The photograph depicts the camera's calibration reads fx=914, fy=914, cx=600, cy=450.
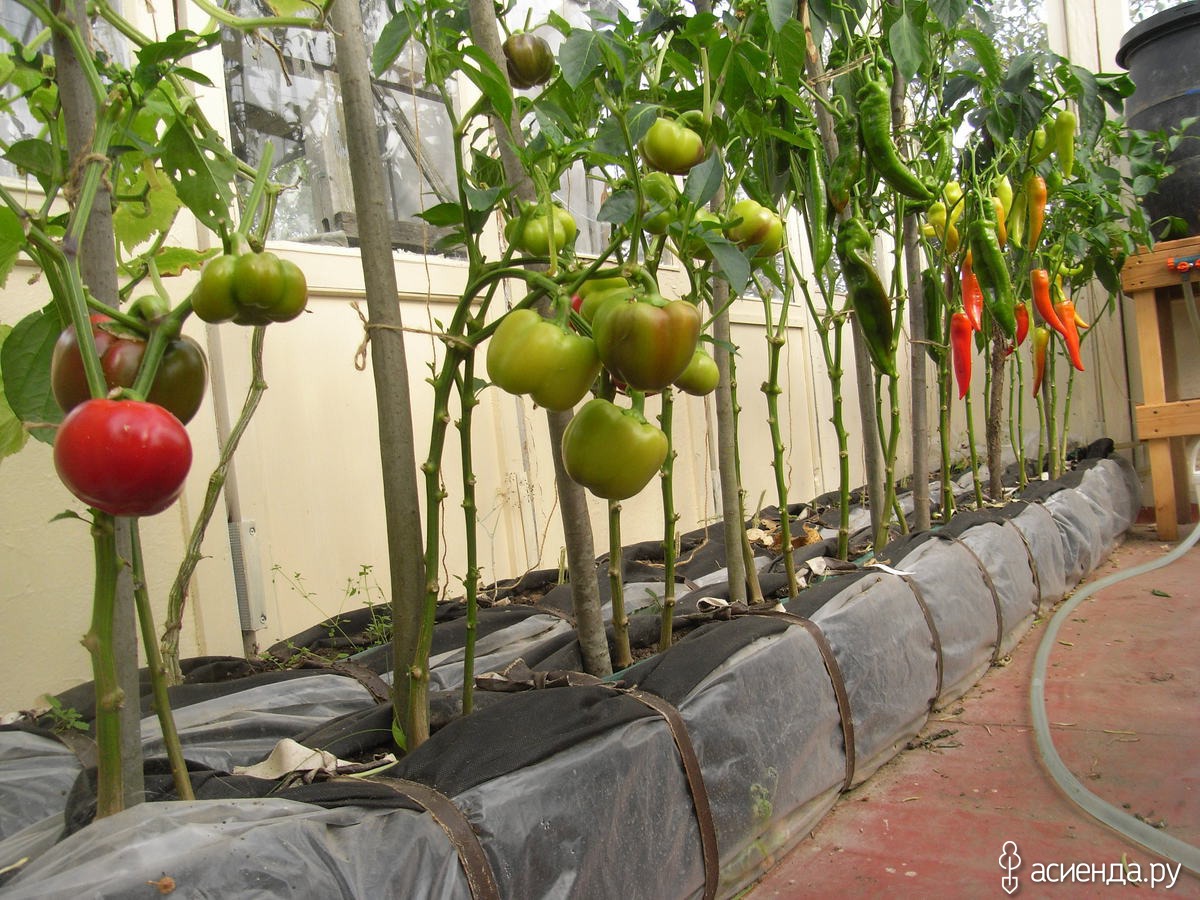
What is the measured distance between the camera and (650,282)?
765 millimetres

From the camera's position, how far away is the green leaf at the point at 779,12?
115 centimetres

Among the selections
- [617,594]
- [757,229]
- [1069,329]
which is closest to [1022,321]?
[1069,329]

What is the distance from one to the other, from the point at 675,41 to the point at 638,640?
999 mm

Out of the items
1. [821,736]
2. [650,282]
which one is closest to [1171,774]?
→ [821,736]

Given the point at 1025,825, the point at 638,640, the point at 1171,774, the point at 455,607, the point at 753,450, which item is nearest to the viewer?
the point at 1025,825

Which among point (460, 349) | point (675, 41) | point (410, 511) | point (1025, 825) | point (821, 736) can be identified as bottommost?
point (1025, 825)

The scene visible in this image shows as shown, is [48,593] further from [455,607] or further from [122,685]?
[122,685]

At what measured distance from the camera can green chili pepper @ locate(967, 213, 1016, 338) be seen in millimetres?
2262

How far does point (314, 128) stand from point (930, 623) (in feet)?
5.89

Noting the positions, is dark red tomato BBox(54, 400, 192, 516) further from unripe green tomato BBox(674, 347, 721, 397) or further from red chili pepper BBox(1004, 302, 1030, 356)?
red chili pepper BBox(1004, 302, 1030, 356)

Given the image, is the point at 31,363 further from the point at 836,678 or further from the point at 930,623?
the point at 930,623

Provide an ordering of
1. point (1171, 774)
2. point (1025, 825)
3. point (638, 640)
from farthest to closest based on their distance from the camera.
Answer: point (638, 640), point (1171, 774), point (1025, 825)

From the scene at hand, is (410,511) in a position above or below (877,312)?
below

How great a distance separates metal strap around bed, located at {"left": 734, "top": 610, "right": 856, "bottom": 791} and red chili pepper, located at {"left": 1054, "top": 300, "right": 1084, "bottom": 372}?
2276 millimetres
